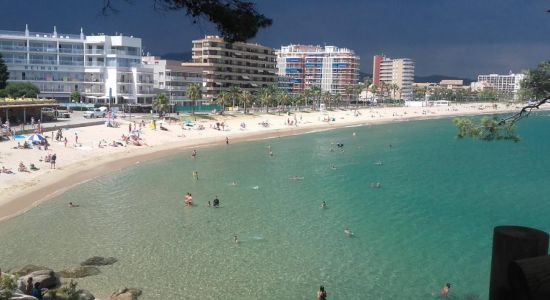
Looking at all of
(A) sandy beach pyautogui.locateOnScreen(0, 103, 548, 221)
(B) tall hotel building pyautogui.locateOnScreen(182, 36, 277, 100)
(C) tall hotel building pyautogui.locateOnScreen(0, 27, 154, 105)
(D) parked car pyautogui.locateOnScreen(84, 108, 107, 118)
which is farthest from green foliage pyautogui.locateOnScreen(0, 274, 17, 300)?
(B) tall hotel building pyautogui.locateOnScreen(182, 36, 277, 100)

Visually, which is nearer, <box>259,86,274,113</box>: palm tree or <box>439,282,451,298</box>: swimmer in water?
<box>439,282,451,298</box>: swimmer in water

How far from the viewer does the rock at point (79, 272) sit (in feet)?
64.7

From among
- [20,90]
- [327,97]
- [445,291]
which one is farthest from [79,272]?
[327,97]

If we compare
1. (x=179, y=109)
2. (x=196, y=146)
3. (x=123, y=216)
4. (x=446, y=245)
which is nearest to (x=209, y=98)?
(x=179, y=109)

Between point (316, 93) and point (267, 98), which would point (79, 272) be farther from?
point (316, 93)

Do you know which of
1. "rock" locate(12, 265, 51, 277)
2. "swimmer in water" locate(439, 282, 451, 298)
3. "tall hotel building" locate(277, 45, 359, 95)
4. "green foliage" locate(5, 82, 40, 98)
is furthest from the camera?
"tall hotel building" locate(277, 45, 359, 95)

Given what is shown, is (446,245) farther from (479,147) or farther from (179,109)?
(179,109)

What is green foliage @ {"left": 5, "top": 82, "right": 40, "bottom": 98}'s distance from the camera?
71875 millimetres

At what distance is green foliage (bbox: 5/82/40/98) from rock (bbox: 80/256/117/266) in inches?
2325

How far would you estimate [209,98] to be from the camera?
4545 inches

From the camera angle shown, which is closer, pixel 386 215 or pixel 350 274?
pixel 350 274

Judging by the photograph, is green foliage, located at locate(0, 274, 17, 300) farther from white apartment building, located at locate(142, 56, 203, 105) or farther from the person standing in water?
white apartment building, located at locate(142, 56, 203, 105)

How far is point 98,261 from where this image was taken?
21.6 meters

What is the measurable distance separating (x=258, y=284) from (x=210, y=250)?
4.90m
